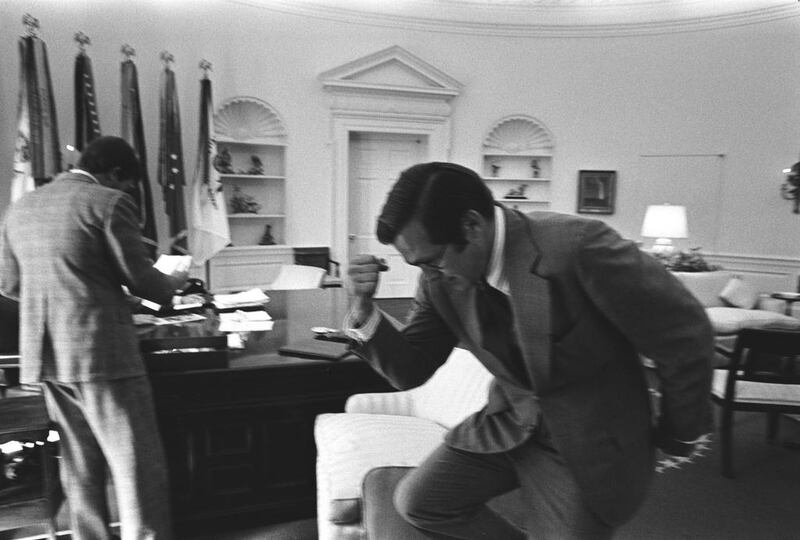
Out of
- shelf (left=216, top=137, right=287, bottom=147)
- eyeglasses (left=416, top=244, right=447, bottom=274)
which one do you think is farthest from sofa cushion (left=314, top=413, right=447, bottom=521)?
shelf (left=216, top=137, right=287, bottom=147)

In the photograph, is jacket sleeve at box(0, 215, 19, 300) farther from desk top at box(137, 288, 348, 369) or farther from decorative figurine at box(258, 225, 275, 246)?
decorative figurine at box(258, 225, 275, 246)

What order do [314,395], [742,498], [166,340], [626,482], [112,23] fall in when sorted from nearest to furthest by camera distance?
[626,482]
[166,340]
[314,395]
[742,498]
[112,23]

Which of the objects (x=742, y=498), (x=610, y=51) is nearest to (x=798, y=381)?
(x=742, y=498)

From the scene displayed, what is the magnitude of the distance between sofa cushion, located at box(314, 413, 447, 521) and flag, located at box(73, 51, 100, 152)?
147 inches

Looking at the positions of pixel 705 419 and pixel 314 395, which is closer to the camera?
pixel 705 419

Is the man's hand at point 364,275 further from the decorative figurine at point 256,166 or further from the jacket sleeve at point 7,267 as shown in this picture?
the decorative figurine at point 256,166

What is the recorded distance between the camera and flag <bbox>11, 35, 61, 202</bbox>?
14.7 ft

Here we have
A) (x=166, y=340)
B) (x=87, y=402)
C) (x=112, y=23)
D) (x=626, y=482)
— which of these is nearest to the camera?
(x=626, y=482)

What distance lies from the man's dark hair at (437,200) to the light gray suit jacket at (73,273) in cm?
113

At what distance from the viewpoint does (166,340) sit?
2164mm

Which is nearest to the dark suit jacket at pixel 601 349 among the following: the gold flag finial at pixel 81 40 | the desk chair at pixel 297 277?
the desk chair at pixel 297 277

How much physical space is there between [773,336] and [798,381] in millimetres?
364

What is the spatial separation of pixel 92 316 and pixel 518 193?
6.01 m

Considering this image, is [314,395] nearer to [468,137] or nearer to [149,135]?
[149,135]
